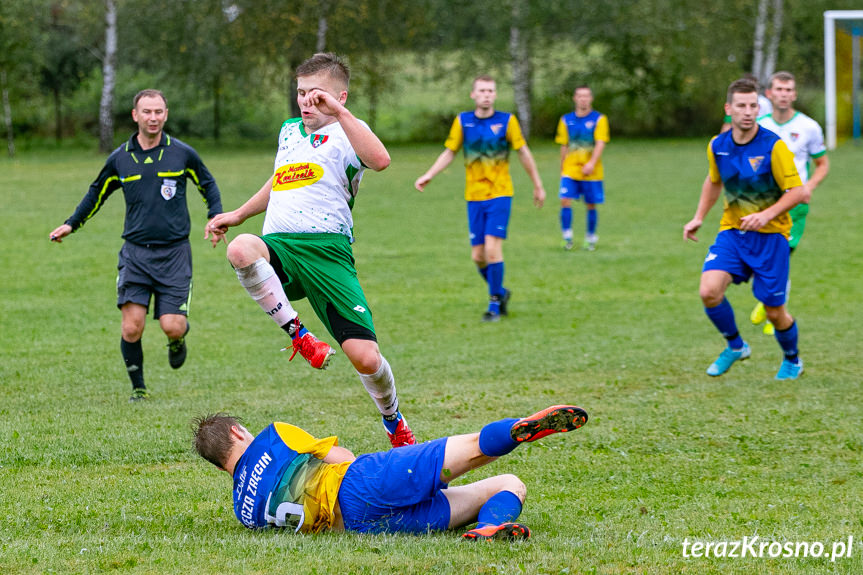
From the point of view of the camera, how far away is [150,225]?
829cm

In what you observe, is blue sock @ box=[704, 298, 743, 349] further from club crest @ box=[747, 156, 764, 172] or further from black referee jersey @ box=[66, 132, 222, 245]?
black referee jersey @ box=[66, 132, 222, 245]

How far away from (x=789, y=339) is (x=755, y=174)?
5.04ft

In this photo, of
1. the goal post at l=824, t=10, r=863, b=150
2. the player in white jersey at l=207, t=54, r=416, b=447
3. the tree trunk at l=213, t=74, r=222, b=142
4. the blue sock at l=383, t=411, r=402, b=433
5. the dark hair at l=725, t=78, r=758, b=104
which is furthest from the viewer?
the tree trunk at l=213, t=74, r=222, b=142

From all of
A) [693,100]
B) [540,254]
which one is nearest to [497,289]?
[540,254]

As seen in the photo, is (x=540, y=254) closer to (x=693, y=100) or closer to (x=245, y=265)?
(x=245, y=265)

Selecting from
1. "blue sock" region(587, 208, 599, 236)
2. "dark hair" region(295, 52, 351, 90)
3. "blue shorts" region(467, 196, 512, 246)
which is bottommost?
"blue sock" region(587, 208, 599, 236)

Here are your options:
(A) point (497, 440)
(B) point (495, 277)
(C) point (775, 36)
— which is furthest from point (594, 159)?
(C) point (775, 36)

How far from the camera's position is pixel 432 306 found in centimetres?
1351

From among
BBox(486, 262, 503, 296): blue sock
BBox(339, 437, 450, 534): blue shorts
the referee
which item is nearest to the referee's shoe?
the referee

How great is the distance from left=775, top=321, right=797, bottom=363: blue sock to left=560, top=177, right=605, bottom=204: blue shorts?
9101 millimetres

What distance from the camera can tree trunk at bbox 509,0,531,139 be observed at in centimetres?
4203

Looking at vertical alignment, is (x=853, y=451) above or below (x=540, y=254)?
above

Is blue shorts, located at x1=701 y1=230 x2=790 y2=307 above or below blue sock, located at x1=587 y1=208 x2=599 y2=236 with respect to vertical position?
above

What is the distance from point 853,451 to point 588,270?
951 cm
